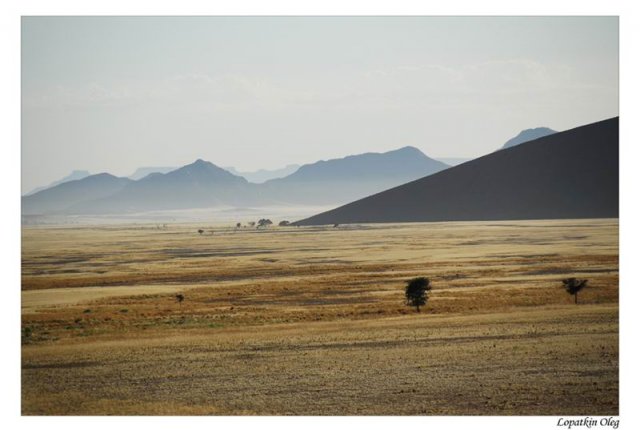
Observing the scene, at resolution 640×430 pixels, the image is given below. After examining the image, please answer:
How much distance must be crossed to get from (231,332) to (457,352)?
8092mm

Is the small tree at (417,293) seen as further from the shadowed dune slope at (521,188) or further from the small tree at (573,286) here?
the shadowed dune slope at (521,188)

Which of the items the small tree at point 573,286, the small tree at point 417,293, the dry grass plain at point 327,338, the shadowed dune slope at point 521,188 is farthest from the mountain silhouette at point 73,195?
the small tree at point 573,286

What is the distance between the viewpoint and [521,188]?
77.1 m

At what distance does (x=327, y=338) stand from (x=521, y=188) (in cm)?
5795

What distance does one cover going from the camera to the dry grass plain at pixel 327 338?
1752cm

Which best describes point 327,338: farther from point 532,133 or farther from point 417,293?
point 532,133

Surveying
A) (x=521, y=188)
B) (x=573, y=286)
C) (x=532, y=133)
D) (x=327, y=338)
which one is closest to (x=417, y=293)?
(x=573, y=286)

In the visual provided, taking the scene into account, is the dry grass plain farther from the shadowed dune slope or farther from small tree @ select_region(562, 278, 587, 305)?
the shadowed dune slope

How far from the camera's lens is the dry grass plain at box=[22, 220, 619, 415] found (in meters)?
17.5

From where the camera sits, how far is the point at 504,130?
29.9 m

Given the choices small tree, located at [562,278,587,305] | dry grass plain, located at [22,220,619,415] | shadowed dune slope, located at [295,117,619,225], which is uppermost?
shadowed dune slope, located at [295,117,619,225]

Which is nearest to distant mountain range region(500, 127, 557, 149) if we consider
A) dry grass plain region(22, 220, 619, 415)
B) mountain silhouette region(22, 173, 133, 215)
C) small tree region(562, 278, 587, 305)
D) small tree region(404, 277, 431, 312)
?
dry grass plain region(22, 220, 619, 415)

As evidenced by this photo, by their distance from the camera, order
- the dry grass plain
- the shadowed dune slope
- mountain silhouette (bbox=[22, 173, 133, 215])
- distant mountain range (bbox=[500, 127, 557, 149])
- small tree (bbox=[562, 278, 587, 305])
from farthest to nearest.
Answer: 1. mountain silhouette (bbox=[22, 173, 133, 215])
2. the shadowed dune slope
3. distant mountain range (bbox=[500, 127, 557, 149])
4. small tree (bbox=[562, 278, 587, 305])
5. the dry grass plain

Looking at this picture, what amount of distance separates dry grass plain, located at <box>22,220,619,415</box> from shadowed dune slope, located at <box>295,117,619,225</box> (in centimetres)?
1579
